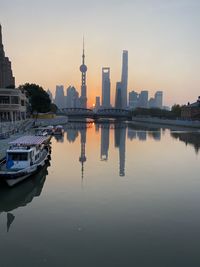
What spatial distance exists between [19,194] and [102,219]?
8.20 metres

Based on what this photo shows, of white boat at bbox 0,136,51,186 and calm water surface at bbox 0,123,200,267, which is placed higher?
white boat at bbox 0,136,51,186

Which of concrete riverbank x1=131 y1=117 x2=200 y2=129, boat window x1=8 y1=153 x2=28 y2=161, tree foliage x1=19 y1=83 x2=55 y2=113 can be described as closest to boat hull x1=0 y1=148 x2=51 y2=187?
boat window x1=8 y1=153 x2=28 y2=161

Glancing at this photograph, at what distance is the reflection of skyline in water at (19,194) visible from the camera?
2103 cm

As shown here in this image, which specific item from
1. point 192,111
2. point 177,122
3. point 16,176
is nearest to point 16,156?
point 16,176

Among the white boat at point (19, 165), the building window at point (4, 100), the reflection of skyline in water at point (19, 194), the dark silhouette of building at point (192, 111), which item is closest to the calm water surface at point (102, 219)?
the reflection of skyline in water at point (19, 194)

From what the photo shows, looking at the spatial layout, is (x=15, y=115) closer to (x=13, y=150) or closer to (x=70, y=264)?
(x=13, y=150)

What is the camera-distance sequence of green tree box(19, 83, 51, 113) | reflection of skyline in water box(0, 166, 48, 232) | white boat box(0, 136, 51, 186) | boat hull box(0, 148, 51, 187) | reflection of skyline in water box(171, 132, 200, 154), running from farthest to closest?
green tree box(19, 83, 51, 113) < reflection of skyline in water box(171, 132, 200, 154) < white boat box(0, 136, 51, 186) < boat hull box(0, 148, 51, 187) < reflection of skyline in water box(0, 166, 48, 232)

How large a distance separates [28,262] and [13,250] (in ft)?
4.79

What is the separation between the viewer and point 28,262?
531 inches

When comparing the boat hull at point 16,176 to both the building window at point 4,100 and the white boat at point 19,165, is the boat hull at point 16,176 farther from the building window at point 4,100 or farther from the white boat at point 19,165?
the building window at point 4,100

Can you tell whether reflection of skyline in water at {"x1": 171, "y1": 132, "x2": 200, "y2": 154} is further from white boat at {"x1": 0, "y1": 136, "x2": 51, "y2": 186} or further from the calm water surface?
white boat at {"x1": 0, "y1": 136, "x2": 51, "y2": 186}

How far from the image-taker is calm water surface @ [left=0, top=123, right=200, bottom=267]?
46.5ft

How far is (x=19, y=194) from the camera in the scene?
78.8 ft

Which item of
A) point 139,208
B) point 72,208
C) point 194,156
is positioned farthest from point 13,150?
point 194,156
